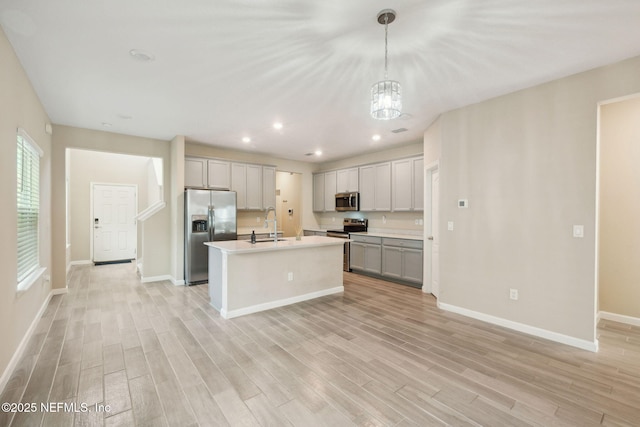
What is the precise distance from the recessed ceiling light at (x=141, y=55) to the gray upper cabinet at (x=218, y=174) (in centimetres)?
334

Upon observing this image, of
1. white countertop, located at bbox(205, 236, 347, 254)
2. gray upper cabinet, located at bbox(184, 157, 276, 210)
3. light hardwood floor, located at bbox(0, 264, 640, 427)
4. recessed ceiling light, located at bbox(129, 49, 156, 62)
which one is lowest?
light hardwood floor, located at bbox(0, 264, 640, 427)

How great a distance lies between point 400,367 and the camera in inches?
98.5

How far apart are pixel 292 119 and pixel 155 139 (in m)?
2.94

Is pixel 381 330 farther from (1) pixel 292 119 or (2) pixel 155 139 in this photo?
(2) pixel 155 139

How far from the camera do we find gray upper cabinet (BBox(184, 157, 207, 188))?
5609mm

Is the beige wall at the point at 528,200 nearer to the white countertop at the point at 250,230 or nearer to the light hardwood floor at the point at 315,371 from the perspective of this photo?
the light hardwood floor at the point at 315,371

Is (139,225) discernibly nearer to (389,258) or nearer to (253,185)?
(253,185)

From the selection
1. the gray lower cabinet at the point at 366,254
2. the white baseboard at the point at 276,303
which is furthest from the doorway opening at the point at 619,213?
the white baseboard at the point at 276,303

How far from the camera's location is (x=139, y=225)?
6.12 metres

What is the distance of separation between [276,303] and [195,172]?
126 inches

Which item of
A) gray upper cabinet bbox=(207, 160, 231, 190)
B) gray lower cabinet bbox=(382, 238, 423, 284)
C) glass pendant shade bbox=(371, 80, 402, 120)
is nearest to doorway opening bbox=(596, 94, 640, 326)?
gray lower cabinet bbox=(382, 238, 423, 284)

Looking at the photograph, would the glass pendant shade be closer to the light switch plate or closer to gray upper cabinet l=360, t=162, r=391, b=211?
the light switch plate

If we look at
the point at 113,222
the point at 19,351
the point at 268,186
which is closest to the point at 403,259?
the point at 268,186

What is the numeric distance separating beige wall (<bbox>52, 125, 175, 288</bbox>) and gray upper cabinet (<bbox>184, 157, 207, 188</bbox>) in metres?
0.34
